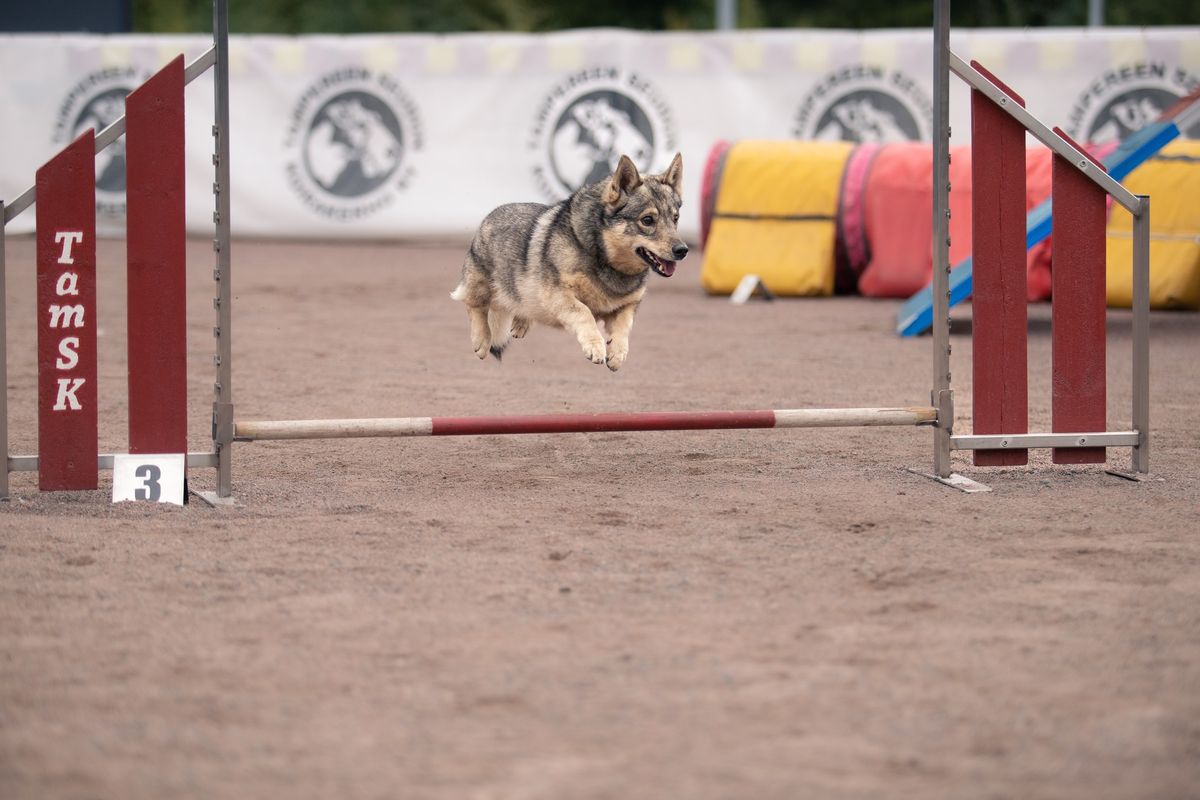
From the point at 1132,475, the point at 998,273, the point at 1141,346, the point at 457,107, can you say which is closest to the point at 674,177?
the point at 998,273

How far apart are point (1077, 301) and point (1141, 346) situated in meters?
0.31

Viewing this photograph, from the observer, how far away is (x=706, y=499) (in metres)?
5.75

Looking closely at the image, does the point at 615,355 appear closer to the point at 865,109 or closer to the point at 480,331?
the point at 480,331

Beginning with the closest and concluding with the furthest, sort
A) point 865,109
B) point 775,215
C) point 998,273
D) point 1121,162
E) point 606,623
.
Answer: point 606,623, point 998,273, point 1121,162, point 775,215, point 865,109

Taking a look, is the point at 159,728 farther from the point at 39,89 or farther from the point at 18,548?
the point at 39,89

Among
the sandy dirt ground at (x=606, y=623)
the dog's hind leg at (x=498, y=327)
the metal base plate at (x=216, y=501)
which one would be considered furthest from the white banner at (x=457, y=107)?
the metal base plate at (x=216, y=501)

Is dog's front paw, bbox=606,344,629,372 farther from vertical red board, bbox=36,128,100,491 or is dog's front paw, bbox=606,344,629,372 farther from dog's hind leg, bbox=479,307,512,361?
vertical red board, bbox=36,128,100,491

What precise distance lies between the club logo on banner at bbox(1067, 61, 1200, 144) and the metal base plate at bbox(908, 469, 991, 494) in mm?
10187

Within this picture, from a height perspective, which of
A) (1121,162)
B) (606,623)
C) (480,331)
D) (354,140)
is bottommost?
(606,623)

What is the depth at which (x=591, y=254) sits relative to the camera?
237 inches

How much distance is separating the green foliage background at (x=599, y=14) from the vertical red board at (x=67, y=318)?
19.6 meters

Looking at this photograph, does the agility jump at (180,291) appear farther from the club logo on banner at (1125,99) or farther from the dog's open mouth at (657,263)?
the club logo on banner at (1125,99)

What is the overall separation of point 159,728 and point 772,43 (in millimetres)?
14294

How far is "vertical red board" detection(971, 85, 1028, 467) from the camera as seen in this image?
6.12 m
